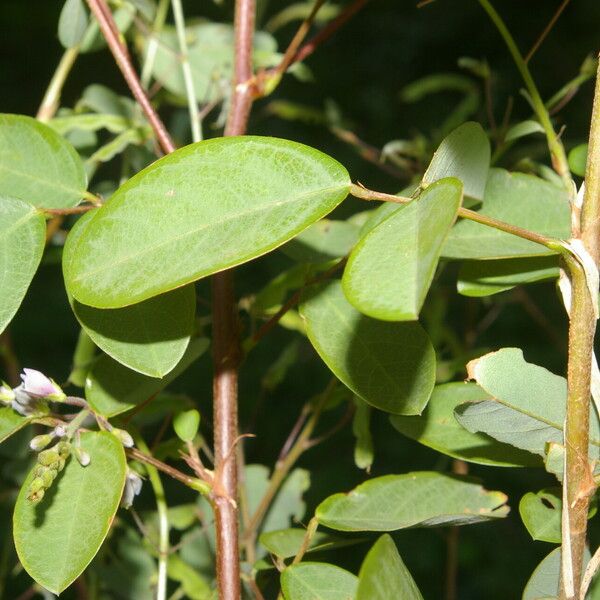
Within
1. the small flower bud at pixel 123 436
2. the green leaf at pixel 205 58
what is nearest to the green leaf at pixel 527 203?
the small flower bud at pixel 123 436

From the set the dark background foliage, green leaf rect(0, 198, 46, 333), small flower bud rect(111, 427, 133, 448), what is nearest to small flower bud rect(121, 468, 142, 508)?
small flower bud rect(111, 427, 133, 448)

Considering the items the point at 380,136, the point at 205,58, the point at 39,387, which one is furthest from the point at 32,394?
the point at 380,136

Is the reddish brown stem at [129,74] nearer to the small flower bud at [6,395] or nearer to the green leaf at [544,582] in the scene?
the small flower bud at [6,395]

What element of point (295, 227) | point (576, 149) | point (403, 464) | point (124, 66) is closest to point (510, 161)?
point (576, 149)

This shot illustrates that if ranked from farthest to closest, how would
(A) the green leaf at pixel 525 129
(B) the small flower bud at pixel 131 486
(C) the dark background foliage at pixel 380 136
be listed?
(C) the dark background foliage at pixel 380 136
(A) the green leaf at pixel 525 129
(B) the small flower bud at pixel 131 486

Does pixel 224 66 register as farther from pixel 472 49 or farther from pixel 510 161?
pixel 472 49

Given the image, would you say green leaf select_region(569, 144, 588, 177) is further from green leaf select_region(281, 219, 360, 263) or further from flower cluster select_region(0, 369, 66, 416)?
flower cluster select_region(0, 369, 66, 416)

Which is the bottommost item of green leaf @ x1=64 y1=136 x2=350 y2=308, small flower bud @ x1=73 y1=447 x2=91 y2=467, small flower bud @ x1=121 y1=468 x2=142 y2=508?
small flower bud @ x1=121 y1=468 x2=142 y2=508
